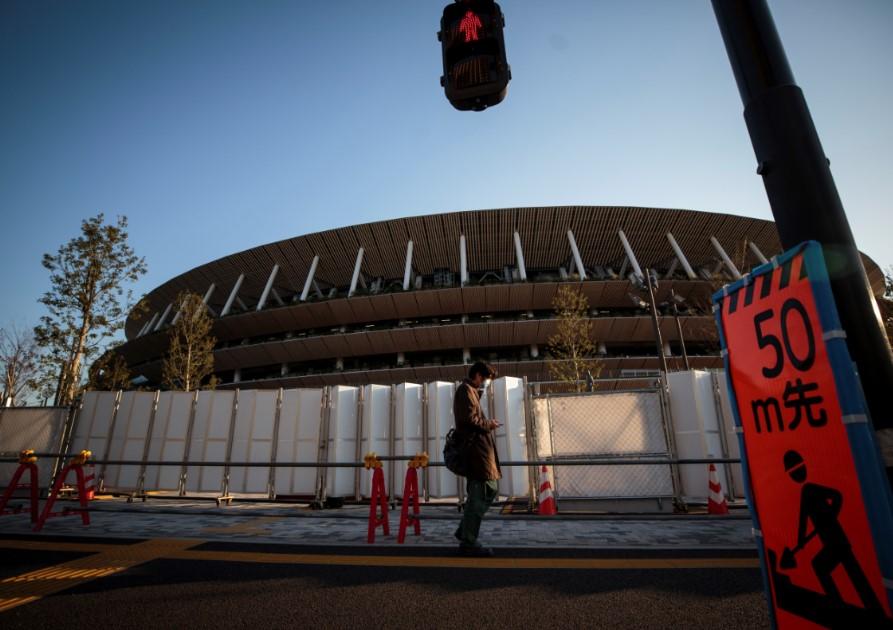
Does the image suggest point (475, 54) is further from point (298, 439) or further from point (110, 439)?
Result: point (110, 439)

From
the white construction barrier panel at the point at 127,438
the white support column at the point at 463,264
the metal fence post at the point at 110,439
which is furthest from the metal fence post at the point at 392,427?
the white support column at the point at 463,264

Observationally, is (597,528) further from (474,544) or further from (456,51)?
(456,51)

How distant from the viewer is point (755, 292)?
1866mm

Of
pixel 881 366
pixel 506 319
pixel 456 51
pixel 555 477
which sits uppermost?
pixel 506 319

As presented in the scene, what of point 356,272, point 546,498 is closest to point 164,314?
point 356,272

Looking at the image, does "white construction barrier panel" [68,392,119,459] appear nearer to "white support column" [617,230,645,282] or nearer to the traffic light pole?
the traffic light pole

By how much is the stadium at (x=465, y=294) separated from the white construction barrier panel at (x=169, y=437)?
68.5ft

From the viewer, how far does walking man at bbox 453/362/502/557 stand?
3.96m

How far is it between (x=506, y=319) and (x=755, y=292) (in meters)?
29.8

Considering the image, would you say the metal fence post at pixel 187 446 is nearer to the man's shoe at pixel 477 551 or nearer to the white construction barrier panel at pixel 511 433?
the white construction barrier panel at pixel 511 433

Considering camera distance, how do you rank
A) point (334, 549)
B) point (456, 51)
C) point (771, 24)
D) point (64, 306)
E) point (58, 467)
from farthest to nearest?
point (64, 306) → point (58, 467) → point (334, 549) → point (456, 51) → point (771, 24)

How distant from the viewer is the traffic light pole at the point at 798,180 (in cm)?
153

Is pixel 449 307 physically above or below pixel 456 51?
above

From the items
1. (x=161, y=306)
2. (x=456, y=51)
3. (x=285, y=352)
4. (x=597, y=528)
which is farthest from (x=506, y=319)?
(x=161, y=306)
